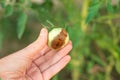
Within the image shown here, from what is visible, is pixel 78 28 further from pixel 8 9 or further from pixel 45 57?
pixel 8 9

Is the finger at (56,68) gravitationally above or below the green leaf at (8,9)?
below

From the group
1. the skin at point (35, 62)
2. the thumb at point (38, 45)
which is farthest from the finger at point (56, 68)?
the thumb at point (38, 45)

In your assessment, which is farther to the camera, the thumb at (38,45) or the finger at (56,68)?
the finger at (56,68)

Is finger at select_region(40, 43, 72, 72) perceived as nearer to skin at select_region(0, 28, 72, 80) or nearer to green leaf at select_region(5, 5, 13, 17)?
skin at select_region(0, 28, 72, 80)

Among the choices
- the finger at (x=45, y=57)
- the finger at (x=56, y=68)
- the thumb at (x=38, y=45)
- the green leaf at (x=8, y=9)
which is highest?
the green leaf at (x=8, y=9)

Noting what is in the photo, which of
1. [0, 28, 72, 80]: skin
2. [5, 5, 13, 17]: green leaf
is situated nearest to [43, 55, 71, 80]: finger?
[0, 28, 72, 80]: skin

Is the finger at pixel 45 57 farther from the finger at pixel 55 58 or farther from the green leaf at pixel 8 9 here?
the green leaf at pixel 8 9

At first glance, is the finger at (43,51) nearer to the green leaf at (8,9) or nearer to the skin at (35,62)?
the skin at (35,62)
